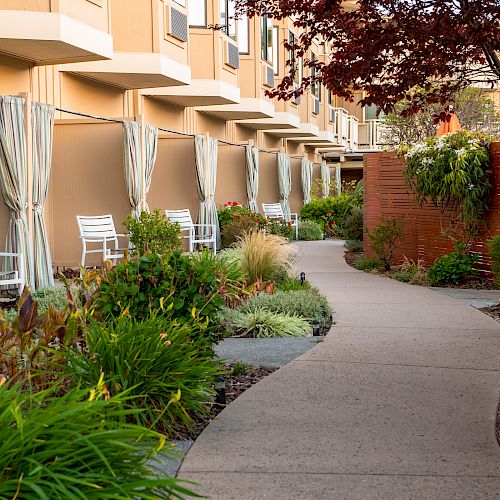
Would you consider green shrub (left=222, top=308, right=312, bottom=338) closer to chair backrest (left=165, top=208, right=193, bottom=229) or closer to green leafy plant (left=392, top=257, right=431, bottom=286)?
green leafy plant (left=392, top=257, right=431, bottom=286)

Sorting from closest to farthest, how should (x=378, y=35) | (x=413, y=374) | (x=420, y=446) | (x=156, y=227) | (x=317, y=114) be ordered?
(x=420, y=446), (x=378, y=35), (x=413, y=374), (x=156, y=227), (x=317, y=114)

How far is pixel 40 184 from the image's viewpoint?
12.0m

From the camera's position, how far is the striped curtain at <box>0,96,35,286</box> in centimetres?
1122

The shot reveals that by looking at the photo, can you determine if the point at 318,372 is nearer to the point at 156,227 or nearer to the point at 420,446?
the point at 420,446

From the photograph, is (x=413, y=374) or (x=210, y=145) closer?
(x=413, y=374)

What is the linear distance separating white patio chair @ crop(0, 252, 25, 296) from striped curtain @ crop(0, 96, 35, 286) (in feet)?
0.38

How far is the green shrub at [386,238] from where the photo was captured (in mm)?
14656

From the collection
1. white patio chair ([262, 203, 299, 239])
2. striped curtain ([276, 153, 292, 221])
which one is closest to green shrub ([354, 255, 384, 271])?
white patio chair ([262, 203, 299, 239])

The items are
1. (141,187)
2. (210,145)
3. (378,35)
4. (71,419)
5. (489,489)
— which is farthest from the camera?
(210,145)

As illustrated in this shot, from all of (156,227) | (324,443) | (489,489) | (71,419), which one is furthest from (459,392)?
(156,227)

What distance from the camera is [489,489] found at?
419 cm

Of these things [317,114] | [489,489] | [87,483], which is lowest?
[489,489]

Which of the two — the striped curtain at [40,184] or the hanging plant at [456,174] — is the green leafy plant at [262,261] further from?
the hanging plant at [456,174]

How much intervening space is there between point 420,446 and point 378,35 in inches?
109
